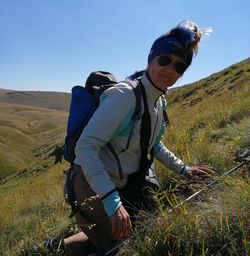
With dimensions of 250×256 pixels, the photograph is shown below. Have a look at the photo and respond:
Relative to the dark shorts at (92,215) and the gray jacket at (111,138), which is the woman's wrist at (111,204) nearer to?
the gray jacket at (111,138)

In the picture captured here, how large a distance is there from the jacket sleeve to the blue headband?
56cm

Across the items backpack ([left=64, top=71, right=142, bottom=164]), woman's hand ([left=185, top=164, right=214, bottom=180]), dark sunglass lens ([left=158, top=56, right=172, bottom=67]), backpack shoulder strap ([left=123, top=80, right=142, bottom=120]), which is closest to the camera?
backpack shoulder strap ([left=123, top=80, right=142, bottom=120])

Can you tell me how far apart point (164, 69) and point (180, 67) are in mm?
166

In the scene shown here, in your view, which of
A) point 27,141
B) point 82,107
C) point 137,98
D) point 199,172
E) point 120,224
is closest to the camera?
point 120,224

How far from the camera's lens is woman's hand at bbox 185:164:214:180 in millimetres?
4199

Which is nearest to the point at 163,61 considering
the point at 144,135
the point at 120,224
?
the point at 144,135

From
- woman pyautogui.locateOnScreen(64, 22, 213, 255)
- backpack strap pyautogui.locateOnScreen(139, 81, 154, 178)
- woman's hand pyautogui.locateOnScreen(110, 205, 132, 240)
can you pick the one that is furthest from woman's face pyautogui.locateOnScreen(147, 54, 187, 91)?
woman's hand pyautogui.locateOnScreen(110, 205, 132, 240)

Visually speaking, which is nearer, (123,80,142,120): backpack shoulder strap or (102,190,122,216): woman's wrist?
(102,190,122,216): woman's wrist

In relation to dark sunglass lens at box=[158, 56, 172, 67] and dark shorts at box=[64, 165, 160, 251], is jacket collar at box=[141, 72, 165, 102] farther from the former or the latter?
dark shorts at box=[64, 165, 160, 251]

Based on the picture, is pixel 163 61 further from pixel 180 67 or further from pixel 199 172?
pixel 199 172

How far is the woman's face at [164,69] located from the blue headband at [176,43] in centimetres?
4

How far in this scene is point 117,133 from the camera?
3.52m

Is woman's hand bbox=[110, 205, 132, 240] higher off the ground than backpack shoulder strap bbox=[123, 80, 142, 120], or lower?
lower

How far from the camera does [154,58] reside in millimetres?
3701
